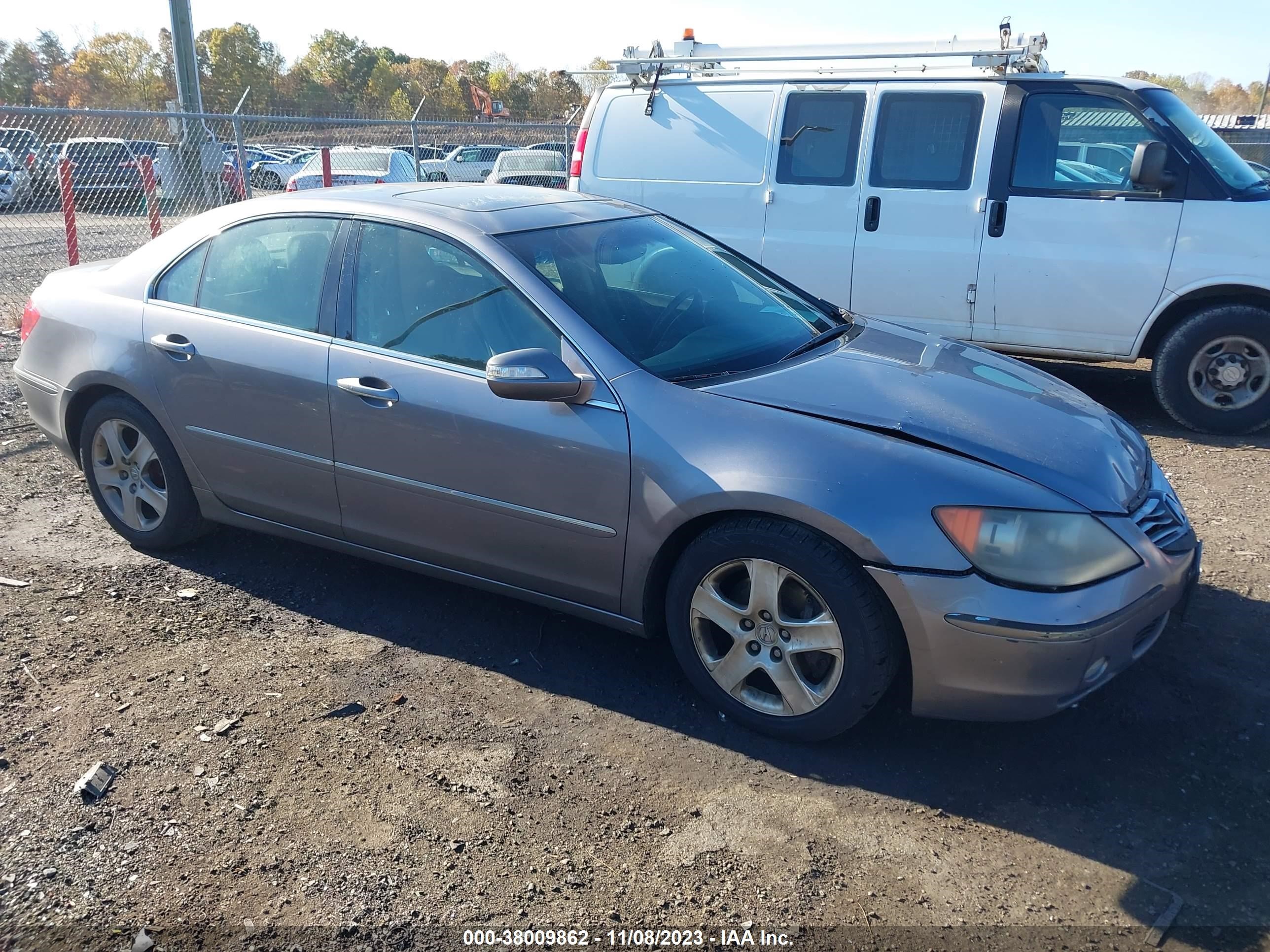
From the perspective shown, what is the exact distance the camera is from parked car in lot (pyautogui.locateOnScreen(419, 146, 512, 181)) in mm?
18844

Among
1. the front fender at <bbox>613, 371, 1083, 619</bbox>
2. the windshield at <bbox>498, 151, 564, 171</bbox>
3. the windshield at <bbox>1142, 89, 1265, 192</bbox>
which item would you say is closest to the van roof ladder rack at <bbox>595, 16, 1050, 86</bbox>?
the windshield at <bbox>1142, 89, 1265, 192</bbox>

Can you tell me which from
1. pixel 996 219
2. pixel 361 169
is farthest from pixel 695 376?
pixel 361 169

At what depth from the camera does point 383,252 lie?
378 cm

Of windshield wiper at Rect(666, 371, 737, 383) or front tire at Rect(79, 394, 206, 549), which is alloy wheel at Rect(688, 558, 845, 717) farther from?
front tire at Rect(79, 394, 206, 549)

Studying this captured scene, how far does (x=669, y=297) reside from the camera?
3803 millimetres

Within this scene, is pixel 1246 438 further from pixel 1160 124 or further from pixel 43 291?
pixel 43 291

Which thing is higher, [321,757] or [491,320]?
[491,320]

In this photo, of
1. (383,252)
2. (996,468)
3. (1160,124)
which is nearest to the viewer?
(996,468)

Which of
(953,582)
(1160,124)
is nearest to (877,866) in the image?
(953,582)

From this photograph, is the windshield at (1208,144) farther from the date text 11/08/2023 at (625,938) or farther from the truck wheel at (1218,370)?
the date text 11/08/2023 at (625,938)

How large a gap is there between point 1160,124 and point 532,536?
4.93 meters

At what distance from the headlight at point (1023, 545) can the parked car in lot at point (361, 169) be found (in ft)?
45.0

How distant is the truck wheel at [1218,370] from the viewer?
607 cm

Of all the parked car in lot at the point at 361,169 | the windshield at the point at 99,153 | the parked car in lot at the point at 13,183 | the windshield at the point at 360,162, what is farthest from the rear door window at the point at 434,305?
the windshield at the point at 360,162
